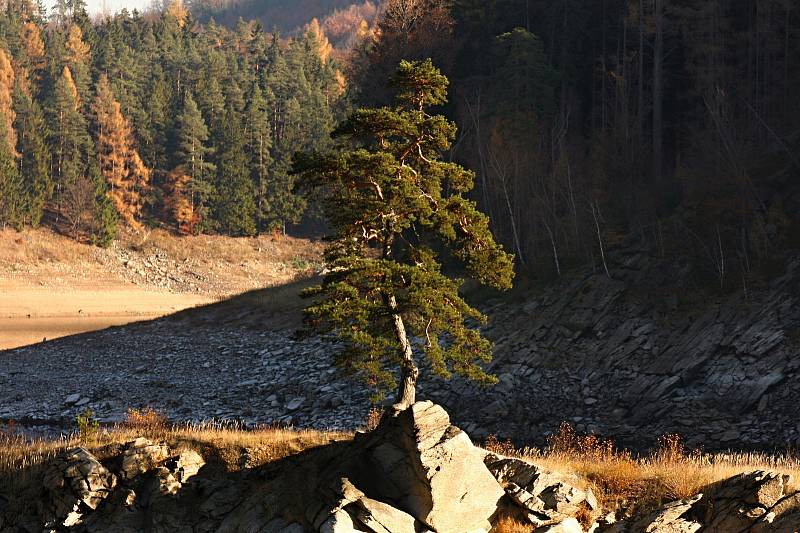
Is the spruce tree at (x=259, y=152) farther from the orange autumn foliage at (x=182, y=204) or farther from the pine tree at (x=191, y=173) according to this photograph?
the orange autumn foliage at (x=182, y=204)

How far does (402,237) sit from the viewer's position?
17.9 meters

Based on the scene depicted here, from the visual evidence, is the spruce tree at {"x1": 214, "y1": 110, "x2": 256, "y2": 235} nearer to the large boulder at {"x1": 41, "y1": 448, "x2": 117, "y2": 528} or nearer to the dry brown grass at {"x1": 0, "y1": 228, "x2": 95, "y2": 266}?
the dry brown grass at {"x1": 0, "y1": 228, "x2": 95, "y2": 266}

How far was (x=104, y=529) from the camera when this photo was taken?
16516mm

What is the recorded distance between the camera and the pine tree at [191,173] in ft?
332

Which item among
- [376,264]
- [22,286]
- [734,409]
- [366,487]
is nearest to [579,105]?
[734,409]

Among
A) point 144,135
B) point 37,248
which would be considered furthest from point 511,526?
point 144,135

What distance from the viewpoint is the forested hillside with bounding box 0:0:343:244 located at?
95750 millimetres

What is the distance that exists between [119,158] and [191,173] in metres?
8.85

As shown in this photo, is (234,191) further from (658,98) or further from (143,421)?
(143,421)

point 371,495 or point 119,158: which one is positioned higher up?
point 119,158

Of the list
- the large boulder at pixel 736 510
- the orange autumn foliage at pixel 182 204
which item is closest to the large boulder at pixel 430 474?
the large boulder at pixel 736 510

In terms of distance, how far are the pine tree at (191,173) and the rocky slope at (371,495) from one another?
85439mm

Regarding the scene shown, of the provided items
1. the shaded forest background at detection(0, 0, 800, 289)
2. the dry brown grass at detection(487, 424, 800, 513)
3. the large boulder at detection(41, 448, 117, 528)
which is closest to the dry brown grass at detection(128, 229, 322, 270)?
the shaded forest background at detection(0, 0, 800, 289)

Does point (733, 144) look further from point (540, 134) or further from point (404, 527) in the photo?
point (404, 527)
